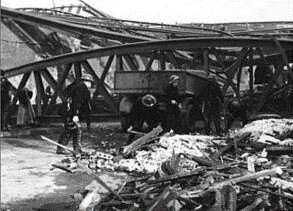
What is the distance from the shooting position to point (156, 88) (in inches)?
446

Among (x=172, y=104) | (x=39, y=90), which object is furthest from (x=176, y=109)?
(x=39, y=90)

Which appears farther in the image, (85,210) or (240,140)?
(240,140)

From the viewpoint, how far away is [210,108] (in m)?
12.3

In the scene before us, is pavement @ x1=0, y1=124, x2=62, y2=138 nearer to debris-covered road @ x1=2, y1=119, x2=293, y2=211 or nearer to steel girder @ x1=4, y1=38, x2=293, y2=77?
steel girder @ x1=4, y1=38, x2=293, y2=77

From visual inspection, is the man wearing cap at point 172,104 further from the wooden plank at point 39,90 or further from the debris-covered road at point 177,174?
A: the wooden plank at point 39,90

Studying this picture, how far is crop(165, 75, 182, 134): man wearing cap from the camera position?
10.9 m

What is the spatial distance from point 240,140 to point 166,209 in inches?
174

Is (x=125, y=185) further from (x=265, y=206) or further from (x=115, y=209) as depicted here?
(x=265, y=206)

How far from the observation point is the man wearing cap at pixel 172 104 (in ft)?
35.8

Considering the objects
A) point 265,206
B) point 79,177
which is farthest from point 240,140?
point 265,206

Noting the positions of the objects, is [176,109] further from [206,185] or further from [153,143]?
[206,185]

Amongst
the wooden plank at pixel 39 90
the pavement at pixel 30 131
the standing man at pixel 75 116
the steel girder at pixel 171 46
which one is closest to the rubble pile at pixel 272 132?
the steel girder at pixel 171 46

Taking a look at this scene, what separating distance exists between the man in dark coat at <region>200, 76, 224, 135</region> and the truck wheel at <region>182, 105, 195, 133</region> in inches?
14.6

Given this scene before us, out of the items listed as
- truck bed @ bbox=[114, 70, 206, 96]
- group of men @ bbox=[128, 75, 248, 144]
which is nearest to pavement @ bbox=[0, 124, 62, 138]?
truck bed @ bbox=[114, 70, 206, 96]
